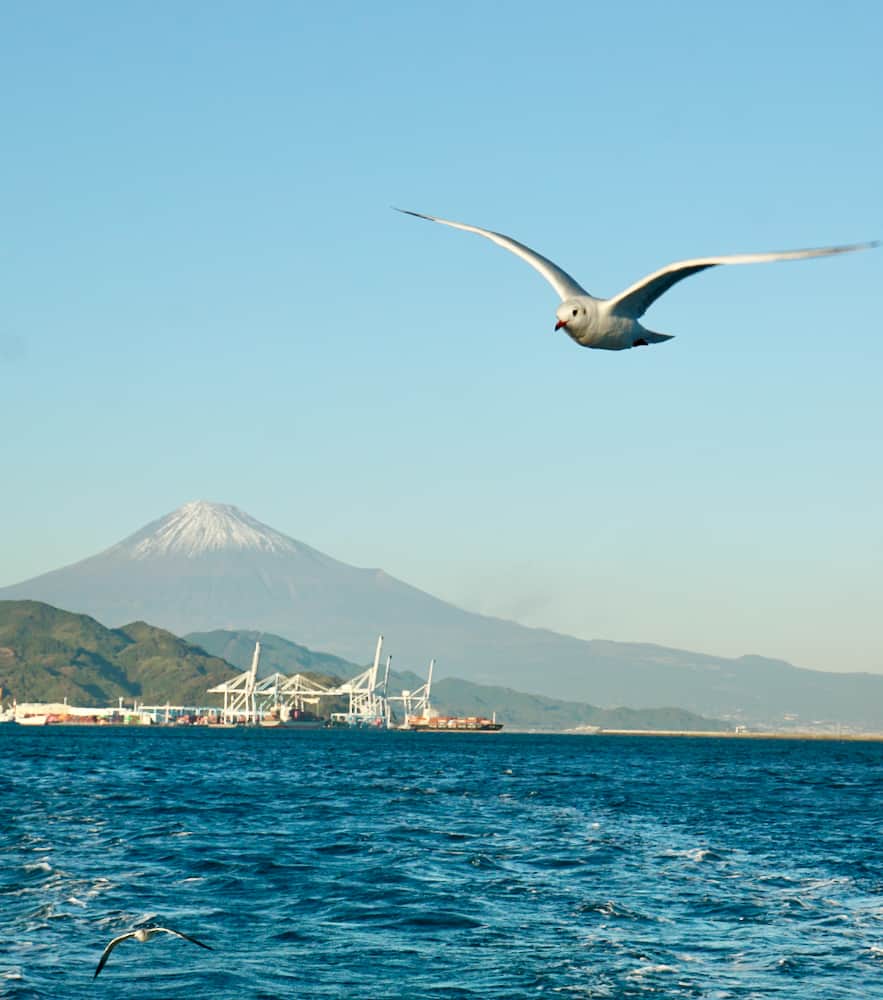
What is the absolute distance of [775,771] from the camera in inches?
6004

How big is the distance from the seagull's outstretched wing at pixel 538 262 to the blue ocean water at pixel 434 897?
15.7 meters

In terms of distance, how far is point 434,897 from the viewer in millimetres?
42406

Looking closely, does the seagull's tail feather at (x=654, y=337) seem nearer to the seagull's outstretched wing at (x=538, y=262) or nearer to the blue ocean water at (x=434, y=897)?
the seagull's outstretched wing at (x=538, y=262)

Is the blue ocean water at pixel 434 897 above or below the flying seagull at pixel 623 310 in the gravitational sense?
below

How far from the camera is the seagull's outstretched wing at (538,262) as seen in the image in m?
22.8

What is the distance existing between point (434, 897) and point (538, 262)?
79.2ft

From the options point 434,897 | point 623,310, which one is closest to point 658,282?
point 623,310

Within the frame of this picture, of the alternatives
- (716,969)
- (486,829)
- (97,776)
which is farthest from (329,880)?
(97,776)

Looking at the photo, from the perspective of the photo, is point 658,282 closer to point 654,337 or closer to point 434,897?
point 654,337

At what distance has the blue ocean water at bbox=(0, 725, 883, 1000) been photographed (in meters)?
32.0

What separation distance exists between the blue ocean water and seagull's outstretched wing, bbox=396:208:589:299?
15.7m

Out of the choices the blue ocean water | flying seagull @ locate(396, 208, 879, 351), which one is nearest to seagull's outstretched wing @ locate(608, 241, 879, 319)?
flying seagull @ locate(396, 208, 879, 351)

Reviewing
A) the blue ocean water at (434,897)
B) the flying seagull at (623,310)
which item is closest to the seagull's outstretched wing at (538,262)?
the flying seagull at (623,310)

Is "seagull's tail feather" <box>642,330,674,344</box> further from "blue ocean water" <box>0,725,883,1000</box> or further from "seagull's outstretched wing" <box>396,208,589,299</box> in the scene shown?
"blue ocean water" <box>0,725,883,1000</box>
